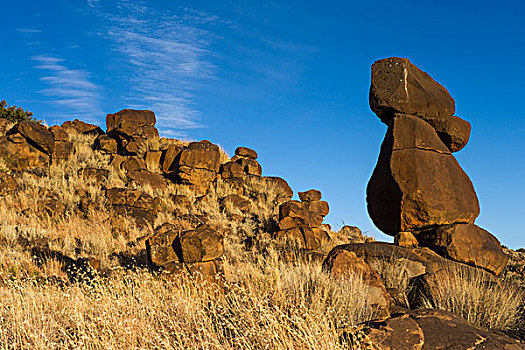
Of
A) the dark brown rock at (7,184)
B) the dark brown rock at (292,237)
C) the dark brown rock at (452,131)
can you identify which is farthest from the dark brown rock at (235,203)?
the dark brown rock at (452,131)

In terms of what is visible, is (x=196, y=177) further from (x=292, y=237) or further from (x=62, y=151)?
(x=292, y=237)

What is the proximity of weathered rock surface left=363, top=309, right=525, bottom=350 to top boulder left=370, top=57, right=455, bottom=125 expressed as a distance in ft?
22.1

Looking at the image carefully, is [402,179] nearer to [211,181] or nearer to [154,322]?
[154,322]

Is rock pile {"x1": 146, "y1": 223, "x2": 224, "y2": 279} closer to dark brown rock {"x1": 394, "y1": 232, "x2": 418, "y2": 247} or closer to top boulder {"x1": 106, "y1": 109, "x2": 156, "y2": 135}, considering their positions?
dark brown rock {"x1": 394, "y1": 232, "x2": 418, "y2": 247}

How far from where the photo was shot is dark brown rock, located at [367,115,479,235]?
31.4ft

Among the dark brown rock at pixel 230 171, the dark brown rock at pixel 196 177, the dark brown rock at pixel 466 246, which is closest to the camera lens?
the dark brown rock at pixel 466 246

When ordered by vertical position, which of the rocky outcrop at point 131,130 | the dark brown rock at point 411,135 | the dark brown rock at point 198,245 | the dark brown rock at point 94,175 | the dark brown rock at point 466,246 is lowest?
the dark brown rock at point 198,245

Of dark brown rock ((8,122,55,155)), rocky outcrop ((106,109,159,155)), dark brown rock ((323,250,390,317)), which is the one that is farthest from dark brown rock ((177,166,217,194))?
dark brown rock ((323,250,390,317))

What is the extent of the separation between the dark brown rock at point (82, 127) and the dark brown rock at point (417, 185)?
21.0 m

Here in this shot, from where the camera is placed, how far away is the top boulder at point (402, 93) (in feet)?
33.8

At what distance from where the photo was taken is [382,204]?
33.7 feet

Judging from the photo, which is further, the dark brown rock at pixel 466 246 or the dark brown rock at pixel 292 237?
the dark brown rock at pixel 292 237

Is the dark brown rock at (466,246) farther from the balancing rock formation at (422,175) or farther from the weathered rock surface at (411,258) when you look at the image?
the weathered rock surface at (411,258)

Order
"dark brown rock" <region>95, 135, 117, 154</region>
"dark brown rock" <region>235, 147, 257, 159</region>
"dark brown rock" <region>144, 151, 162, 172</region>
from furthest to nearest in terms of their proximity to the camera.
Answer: "dark brown rock" <region>235, 147, 257, 159</region> < "dark brown rock" <region>95, 135, 117, 154</region> < "dark brown rock" <region>144, 151, 162, 172</region>
